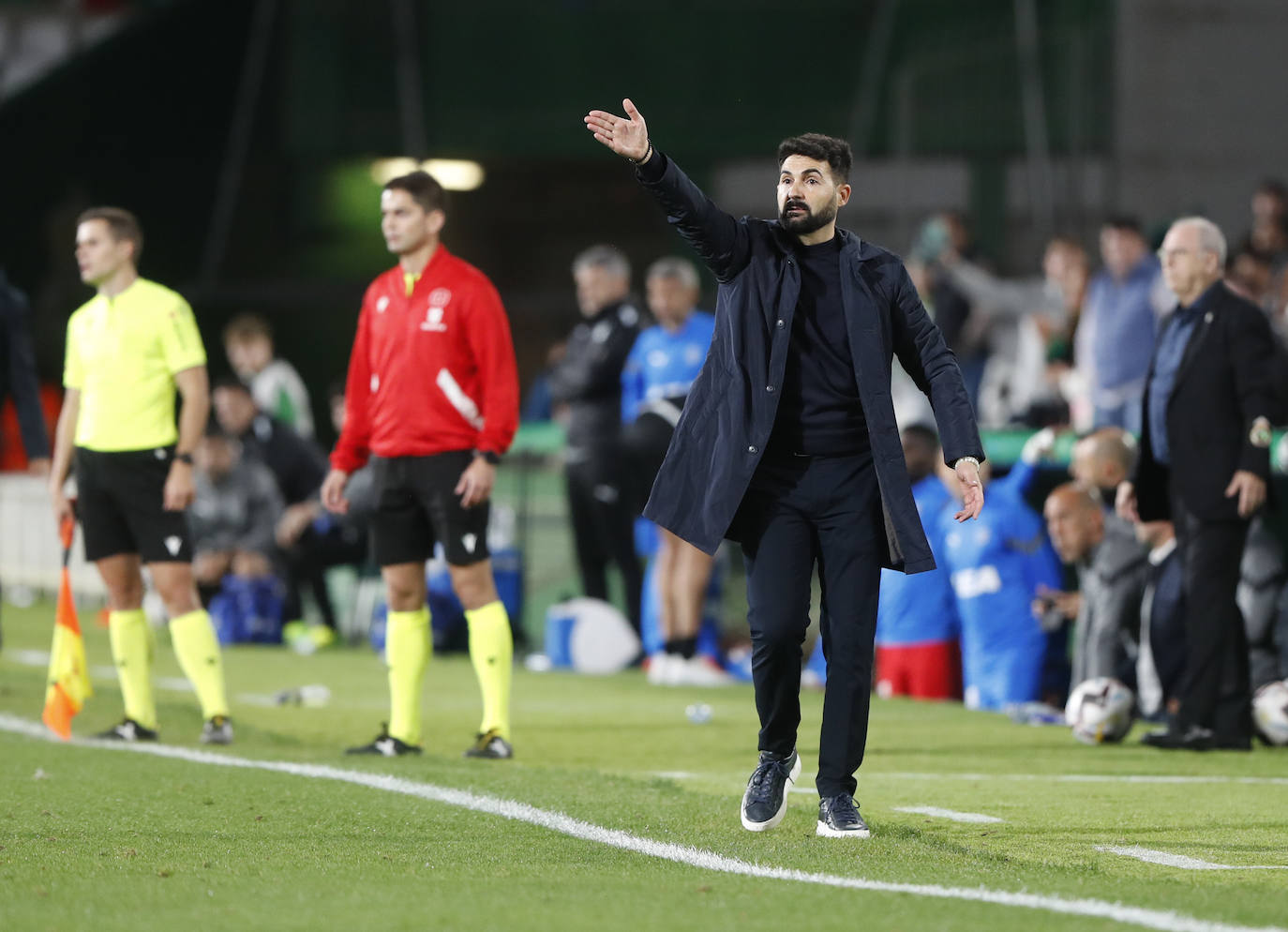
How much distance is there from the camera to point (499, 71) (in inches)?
844

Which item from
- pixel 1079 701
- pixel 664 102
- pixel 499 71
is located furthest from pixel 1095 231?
pixel 1079 701

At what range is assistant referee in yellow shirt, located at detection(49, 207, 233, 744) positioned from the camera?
8.14 meters

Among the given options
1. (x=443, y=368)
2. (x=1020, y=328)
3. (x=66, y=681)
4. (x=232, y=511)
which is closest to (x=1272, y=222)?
(x=1020, y=328)

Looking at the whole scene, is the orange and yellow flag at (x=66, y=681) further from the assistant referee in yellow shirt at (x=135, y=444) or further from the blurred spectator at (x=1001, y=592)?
the blurred spectator at (x=1001, y=592)

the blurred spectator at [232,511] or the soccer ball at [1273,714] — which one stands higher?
the blurred spectator at [232,511]

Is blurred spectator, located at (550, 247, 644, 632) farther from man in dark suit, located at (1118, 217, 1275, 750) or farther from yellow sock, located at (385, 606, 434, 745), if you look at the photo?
yellow sock, located at (385, 606, 434, 745)

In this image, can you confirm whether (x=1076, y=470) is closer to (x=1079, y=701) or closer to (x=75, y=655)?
(x=1079, y=701)

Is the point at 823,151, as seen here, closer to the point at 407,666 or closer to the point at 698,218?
the point at 698,218

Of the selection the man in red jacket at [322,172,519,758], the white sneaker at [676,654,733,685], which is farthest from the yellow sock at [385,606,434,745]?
the white sneaker at [676,654,733,685]

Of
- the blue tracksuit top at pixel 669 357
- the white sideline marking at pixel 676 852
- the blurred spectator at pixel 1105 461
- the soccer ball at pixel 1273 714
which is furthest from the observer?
the blue tracksuit top at pixel 669 357

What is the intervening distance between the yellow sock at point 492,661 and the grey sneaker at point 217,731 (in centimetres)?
110

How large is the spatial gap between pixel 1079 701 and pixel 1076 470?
1.89 meters

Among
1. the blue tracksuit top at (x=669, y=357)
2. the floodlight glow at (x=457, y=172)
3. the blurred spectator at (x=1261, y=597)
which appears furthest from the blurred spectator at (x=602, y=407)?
the floodlight glow at (x=457, y=172)

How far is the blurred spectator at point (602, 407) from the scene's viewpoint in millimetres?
12734
